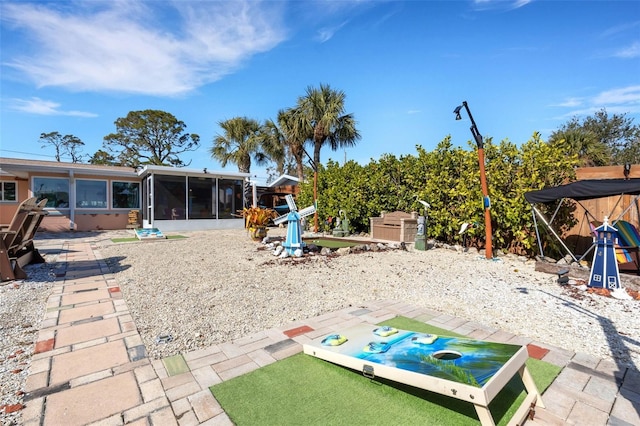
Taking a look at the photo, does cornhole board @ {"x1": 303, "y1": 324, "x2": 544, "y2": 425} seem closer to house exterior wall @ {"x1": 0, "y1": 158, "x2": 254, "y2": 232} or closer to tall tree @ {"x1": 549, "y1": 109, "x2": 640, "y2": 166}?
house exterior wall @ {"x1": 0, "y1": 158, "x2": 254, "y2": 232}

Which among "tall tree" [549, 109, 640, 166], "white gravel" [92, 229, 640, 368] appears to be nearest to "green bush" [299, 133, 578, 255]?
"white gravel" [92, 229, 640, 368]

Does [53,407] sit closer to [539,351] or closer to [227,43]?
[539,351]

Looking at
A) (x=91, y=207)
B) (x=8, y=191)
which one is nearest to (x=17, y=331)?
(x=91, y=207)

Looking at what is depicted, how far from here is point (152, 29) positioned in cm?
849

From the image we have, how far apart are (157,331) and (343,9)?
1008 centimetres

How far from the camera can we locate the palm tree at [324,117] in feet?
56.0

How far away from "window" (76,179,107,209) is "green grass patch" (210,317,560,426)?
1637 centimetres

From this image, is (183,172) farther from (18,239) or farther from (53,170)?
(18,239)

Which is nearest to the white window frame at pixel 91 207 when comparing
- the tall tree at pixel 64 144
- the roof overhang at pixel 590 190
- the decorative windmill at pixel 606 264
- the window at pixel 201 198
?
the window at pixel 201 198

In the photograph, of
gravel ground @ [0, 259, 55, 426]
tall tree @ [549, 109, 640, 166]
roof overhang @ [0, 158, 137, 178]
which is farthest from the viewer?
tall tree @ [549, 109, 640, 166]

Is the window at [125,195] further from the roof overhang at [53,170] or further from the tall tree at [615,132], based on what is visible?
the tall tree at [615,132]

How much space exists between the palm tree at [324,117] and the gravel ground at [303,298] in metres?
11.3

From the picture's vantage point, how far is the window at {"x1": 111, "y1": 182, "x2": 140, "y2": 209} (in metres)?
15.3

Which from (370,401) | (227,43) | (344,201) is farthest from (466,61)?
(370,401)
